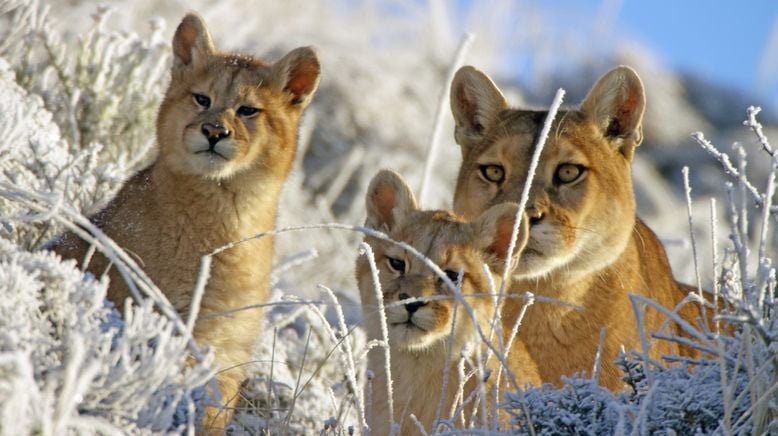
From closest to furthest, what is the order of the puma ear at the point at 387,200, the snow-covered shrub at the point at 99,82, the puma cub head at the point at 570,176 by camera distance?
the puma cub head at the point at 570,176 → the puma ear at the point at 387,200 → the snow-covered shrub at the point at 99,82

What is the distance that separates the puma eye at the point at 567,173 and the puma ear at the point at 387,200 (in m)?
0.70

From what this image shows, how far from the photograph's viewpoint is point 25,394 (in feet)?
7.99

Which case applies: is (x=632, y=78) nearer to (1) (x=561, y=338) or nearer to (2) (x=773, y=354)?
(1) (x=561, y=338)

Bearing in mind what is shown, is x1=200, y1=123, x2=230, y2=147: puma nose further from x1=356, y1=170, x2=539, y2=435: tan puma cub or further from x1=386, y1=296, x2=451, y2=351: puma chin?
x1=386, y1=296, x2=451, y2=351: puma chin

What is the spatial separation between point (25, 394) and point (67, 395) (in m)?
0.10

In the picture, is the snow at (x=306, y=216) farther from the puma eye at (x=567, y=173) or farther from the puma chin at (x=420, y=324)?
the puma eye at (x=567, y=173)

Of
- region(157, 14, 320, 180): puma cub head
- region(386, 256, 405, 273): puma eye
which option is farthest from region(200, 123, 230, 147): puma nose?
Answer: region(386, 256, 405, 273): puma eye

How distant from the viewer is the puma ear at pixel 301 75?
19.3ft

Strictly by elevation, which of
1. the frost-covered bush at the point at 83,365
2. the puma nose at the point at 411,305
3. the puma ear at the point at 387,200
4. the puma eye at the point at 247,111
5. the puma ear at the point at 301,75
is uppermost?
the puma ear at the point at 301,75

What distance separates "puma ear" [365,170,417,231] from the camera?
201 inches

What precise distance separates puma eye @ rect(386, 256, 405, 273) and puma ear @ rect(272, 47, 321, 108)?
145 centimetres

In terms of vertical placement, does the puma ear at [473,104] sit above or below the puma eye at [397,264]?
above

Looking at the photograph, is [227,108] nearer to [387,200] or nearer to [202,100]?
[202,100]

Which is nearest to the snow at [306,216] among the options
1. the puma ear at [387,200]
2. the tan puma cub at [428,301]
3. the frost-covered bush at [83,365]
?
the frost-covered bush at [83,365]
